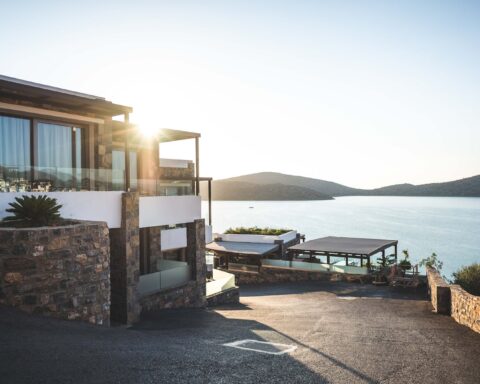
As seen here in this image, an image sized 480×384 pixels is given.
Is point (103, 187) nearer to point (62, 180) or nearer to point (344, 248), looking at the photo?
point (62, 180)

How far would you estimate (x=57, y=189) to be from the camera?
11.6 metres

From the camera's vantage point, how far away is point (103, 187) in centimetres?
1269

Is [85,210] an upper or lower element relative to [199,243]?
upper

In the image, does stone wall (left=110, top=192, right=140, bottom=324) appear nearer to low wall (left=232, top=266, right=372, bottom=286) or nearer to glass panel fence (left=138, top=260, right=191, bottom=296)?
glass panel fence (left=138, top=260, right=191, bottom=296)

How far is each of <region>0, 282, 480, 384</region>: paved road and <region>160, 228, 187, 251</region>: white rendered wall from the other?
7.76m

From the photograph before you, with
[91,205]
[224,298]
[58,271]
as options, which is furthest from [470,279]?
[58,271]

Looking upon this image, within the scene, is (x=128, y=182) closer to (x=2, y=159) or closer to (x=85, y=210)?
(x=85, y=210)

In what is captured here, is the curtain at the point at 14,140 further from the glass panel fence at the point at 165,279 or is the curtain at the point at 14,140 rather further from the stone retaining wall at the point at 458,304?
A: the stone retaining wall at the point at 458,304

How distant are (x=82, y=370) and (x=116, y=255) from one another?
6778 millimetres

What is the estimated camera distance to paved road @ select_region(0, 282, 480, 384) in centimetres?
621

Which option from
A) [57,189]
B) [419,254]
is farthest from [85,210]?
[419,254]

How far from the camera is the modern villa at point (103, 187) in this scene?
11445mm

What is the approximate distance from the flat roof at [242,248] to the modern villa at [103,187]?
12.7m

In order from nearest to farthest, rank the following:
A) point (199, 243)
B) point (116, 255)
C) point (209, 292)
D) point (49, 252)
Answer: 1. point (49, 252)
2. point (116, 255)
3. point (199, 243)
4. point (209, 292)
